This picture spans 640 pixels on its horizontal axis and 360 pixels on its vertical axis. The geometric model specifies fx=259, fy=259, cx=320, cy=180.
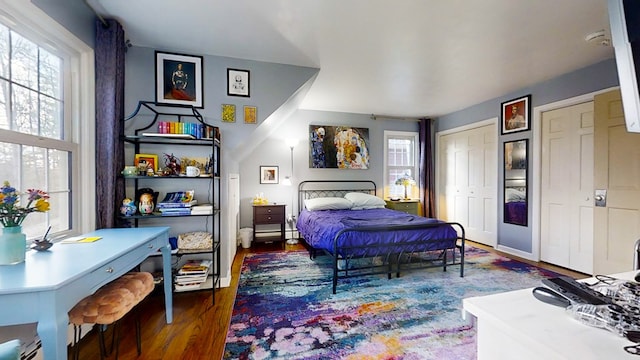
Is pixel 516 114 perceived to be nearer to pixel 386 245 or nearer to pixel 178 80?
pixel 386 245

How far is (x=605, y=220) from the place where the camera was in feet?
8.69

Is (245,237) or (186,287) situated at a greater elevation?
(245,237)

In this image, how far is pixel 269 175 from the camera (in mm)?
4645

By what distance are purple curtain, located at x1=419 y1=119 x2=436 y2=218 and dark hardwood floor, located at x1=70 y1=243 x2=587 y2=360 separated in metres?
4.15

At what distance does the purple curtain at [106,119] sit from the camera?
2139mm

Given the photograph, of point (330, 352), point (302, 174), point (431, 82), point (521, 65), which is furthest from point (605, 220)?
point (302, 174)

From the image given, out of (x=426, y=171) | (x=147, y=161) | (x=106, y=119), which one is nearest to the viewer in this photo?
(x=106, y=119)

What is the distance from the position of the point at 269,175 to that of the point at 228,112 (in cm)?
198

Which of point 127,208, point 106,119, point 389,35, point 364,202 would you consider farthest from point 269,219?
A: point 389,35

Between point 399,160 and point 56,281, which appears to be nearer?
point 56,281

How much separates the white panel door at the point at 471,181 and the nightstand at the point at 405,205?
69 cm

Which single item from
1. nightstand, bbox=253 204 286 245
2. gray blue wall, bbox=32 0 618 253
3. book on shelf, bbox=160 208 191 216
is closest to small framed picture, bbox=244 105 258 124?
gray blue wall, bbox=32 0 618 253

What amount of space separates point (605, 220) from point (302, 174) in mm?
3946


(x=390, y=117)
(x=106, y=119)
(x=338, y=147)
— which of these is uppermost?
(x=390, y=117)
